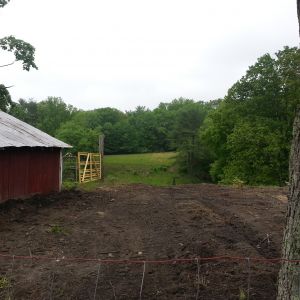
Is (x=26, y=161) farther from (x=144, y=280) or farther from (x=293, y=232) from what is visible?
(x=293, y=232)

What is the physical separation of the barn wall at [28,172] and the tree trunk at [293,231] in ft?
35.7

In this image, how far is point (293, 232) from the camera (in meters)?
5.38

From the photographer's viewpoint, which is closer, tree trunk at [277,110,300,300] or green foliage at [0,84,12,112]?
tree trunk at [277,110,300,300]

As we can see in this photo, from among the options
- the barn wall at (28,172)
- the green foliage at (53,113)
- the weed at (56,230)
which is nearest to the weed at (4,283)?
the weed at (56,230)

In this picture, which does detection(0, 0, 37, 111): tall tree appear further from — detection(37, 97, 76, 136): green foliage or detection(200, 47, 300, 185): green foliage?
detection(37, 97, 76, 136): green foliage

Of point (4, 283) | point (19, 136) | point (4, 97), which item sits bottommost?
point (4, 283)

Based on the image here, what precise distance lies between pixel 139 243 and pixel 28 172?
7.38 metres

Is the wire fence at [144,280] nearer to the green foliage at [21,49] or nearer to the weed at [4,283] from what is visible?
the weed at [4,283]

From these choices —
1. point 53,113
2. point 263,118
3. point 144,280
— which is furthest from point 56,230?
point 53,113

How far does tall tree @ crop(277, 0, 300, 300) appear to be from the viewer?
5324 millimetres

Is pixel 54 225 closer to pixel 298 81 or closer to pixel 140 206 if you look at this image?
pixel 140 206

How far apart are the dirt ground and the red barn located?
58 centimetres

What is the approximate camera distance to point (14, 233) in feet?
37.2

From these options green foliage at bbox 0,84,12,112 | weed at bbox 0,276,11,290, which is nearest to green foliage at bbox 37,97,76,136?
green foliage at bbox 0,84,12,112
